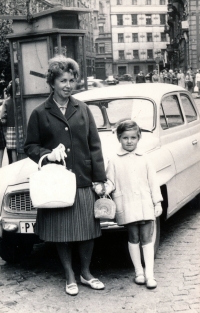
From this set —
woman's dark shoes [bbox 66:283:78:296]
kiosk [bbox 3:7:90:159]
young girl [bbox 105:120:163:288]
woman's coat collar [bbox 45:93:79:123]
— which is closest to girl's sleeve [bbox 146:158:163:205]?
young girl [bbox 105:120:163:288]

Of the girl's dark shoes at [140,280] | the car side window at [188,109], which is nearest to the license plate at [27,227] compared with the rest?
the girl's dark shoes at [140,280]

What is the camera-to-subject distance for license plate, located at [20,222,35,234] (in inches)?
170

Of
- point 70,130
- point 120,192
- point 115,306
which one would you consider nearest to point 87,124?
point 70,130

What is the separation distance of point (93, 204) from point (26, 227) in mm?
714

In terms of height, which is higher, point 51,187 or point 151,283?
point 51,187

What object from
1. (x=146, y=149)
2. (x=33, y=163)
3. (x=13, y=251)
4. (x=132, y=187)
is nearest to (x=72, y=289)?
(x=132, y=187)

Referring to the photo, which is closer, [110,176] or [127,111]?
[110,176]

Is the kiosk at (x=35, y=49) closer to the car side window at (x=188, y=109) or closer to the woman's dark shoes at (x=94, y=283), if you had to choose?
the car side window at (x=188, y=109)

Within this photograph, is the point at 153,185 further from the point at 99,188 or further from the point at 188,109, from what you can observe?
the point at 188,109

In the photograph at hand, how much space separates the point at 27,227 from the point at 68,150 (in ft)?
2.85

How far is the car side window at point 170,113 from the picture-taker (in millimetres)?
5515

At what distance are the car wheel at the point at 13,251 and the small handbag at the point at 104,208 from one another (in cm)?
120

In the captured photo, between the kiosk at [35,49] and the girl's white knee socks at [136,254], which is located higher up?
the kiosk at [35,49]

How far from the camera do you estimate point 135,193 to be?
4.07 meters
